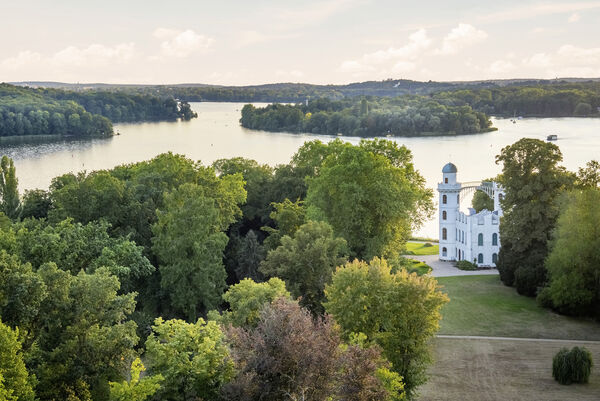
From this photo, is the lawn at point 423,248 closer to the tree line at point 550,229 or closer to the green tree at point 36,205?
the tree line at point 550,229

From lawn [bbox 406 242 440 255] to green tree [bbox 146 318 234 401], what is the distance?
31559 mm

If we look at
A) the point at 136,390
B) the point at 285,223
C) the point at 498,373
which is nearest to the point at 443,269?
the point at 285,223

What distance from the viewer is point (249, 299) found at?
22750 millimetres

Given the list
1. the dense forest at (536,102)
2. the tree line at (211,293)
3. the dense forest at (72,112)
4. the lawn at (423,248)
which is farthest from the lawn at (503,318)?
the dense forest at (536,102)

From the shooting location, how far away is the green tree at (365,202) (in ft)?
111

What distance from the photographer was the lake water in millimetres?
74438

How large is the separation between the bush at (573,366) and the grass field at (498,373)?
0.86 feet

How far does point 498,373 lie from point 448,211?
22.9 m

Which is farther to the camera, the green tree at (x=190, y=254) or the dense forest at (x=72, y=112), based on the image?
the dense forest at (x=72, y=112)

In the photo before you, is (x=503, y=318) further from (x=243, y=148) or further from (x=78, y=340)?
(x=243, y=148)

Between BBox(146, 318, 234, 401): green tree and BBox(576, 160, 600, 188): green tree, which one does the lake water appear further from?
BBox(146, 318, 234, 401): green tree

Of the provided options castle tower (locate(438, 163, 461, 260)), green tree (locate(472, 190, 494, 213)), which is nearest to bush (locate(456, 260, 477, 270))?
castle tower (locate(438, 163, 461, 260))

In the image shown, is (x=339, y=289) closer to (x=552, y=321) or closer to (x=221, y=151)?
(x=552, y=321)

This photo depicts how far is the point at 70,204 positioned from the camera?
3108cm
